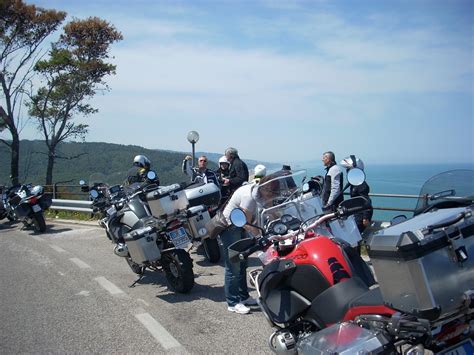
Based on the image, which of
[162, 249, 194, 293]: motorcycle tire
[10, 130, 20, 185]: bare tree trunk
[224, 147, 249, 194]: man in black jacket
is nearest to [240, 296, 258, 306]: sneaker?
[162, 249, 194, 293]: motorcycle tire

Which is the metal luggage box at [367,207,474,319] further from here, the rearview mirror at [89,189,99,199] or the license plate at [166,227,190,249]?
the rearview mirror at [89,189,99,199]

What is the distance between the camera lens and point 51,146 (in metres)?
22.8

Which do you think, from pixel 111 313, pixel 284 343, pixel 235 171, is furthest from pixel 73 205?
pixel 284 343

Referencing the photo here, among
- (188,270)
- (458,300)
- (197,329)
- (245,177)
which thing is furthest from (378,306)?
(245,177)

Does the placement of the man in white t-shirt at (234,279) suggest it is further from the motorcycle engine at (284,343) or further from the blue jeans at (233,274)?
the motorcycle engine at (284,343)

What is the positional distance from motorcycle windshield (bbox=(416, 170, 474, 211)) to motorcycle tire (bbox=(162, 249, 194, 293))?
3.76 meters

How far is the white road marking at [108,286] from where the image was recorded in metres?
6.55

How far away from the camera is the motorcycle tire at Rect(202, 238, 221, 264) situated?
817 cm

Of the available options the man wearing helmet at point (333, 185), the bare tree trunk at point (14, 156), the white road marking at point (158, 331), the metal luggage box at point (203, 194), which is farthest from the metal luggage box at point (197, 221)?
the bare tree trunk at point (14, 156)

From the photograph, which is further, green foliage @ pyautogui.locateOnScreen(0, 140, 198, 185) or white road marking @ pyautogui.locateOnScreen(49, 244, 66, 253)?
green foliage @ pyautogui.locateOnScreen(0, 140, 198, 185)

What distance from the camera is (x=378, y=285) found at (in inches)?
110

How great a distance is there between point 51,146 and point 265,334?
2066 cm

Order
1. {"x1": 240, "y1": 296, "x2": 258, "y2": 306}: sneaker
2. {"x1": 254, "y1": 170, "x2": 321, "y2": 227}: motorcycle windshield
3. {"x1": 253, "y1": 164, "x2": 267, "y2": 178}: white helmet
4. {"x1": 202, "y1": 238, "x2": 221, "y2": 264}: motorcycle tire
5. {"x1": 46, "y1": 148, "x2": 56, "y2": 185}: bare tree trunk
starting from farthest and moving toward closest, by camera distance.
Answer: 1. {"x1": 46, "y1": 148, "x2": 56, "y2": 185}: bare tree trunk
2. {"x1": 202, "y1": 238, "x2": 221, "y2": 264}: motorcycle tire
3. {"x1": 240, "y1": 296, "x2": 258, "y2": 306}: sneaker
4. {"x1": 253, "y1": 164, "x2": 267, "y2": 178}: white helmet
5. {"x1": 254, "y1": 170, "x2": 321, "y2": 227}: motorcycle windshield

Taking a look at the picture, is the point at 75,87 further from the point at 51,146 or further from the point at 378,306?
the point at 378,306
